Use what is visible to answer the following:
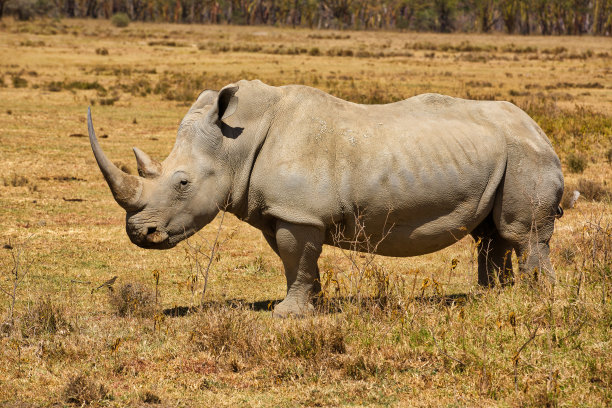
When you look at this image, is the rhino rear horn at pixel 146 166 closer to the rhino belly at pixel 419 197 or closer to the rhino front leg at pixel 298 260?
the rhino front leg at pixel 298 260

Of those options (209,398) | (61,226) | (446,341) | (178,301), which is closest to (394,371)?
(446,341)

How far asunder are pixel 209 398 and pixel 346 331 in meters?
1.20

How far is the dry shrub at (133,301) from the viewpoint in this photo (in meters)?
6.77

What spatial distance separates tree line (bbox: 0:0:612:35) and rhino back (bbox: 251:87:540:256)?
88.1 meters

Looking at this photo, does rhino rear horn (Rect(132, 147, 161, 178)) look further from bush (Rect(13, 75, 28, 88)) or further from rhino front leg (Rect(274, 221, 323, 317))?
bush (Rect(13, 75, 28, 88))

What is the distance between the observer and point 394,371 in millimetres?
5234

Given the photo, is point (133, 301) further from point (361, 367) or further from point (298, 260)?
point (361, 367)

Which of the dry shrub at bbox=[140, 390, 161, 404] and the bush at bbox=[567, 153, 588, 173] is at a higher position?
the dry shrub at bbox=[140, 390, 161, 404]

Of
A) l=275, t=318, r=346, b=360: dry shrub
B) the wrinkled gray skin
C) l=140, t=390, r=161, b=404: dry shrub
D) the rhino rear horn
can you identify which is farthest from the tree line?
l=140, t=390, r=161, b=404: dry shrub

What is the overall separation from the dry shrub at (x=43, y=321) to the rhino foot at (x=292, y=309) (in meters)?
1.58

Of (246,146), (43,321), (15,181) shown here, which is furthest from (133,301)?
(15,181)

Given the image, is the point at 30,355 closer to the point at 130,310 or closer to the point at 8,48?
the point at 130,310

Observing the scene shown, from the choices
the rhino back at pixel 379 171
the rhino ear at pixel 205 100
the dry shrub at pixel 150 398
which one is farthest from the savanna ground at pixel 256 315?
the rhino ear at pixel 205 100

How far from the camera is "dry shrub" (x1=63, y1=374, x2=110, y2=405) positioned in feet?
15.8
